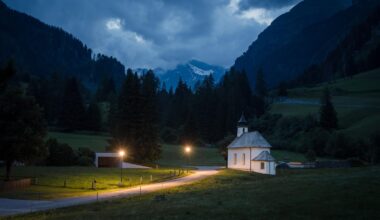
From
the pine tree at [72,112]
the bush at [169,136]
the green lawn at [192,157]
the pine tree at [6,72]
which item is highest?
the pine tree at [72,112]

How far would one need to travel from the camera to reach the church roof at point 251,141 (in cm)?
5738

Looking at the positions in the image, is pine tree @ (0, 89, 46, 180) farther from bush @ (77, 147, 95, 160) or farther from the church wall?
the church wall

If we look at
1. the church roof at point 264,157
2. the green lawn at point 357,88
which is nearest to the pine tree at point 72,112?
the church roof at point 264,157

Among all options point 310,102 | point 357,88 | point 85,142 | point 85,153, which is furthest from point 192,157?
point 357,88

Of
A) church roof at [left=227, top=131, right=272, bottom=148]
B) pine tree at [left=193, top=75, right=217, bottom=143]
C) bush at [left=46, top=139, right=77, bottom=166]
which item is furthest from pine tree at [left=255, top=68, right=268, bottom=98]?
bush at [left=46, top=139, right=77, bottom=166]

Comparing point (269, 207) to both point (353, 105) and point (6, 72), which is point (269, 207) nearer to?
point (6, 72)

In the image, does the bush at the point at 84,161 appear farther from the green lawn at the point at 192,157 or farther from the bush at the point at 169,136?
the bush at the point at 169,136

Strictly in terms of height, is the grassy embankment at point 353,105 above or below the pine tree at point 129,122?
above

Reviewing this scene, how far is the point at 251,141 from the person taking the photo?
58.2 metres

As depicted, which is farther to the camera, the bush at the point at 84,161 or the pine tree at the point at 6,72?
the bush at the point at 84,161

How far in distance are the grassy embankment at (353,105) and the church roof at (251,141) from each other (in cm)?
3166

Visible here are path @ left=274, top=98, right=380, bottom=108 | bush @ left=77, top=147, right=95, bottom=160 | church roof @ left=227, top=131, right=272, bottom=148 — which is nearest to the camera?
bush @ left=77, top=147, right=95, bottom=160

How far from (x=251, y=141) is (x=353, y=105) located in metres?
64.6

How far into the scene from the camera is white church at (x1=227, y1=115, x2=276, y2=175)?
54053 millimetres
